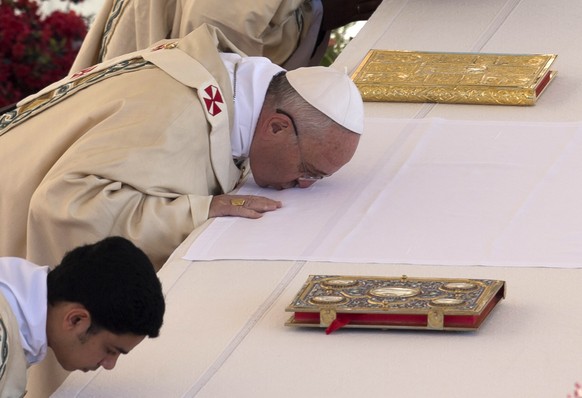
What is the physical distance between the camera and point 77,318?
2791 mm

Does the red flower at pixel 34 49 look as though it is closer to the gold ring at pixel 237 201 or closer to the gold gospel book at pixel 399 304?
the gold ring at pixel 237 201

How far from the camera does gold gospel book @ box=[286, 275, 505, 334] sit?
121 inches

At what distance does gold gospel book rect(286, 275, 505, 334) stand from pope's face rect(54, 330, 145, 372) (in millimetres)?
469

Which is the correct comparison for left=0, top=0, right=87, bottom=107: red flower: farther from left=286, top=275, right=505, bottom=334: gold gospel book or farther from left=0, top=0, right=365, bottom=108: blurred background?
left=286, top=275, right=505, bottom=334: gold gospel book

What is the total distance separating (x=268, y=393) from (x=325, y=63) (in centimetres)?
335

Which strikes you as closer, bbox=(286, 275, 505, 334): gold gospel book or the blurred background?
bbox=(286, 275, 505, 334): gold gospel book

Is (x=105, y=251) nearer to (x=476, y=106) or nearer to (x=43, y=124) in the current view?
(x=43, y=124)

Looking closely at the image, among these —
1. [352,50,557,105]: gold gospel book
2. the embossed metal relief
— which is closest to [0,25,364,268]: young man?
[352,50,557,105]: gold gospel book

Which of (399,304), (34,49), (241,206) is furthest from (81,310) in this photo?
(34,49)

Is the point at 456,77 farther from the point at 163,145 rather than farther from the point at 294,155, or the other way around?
the point at 163,145

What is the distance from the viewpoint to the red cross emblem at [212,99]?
4102 mm

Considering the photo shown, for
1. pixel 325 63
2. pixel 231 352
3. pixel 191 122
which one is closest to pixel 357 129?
pixel 191 122

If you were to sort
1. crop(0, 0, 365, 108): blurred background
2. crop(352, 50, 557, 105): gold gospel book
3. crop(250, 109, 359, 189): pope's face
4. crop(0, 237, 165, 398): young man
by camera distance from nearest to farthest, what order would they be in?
crop(0, 237, 165, 398): young man < crop(250, 109, 359, 189): pope's face < crop(352, 50, 557, 105): gold gospel book < crop(0, 0, 365, 108): blurred background

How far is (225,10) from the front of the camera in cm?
502
